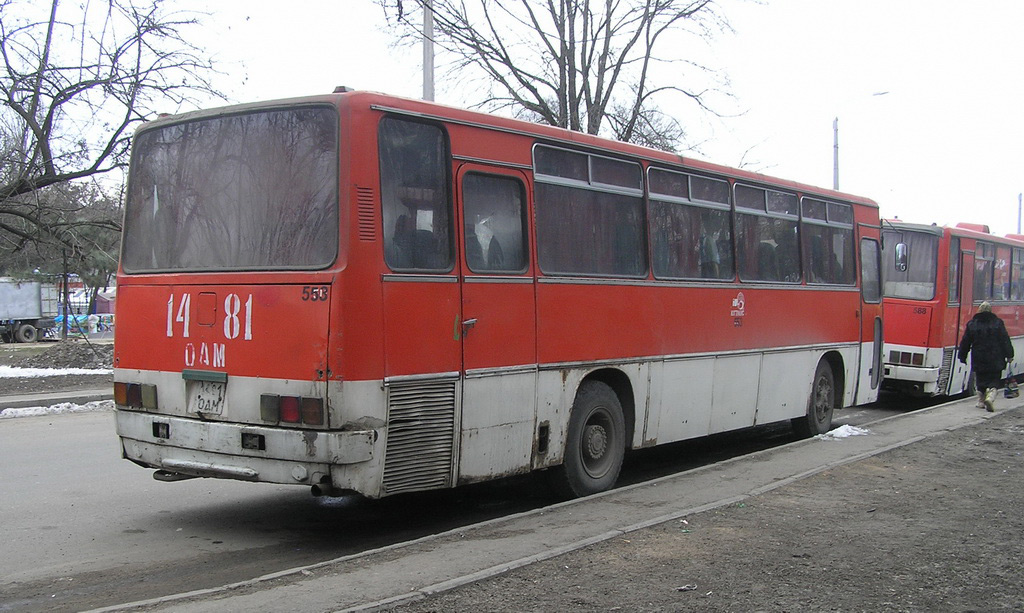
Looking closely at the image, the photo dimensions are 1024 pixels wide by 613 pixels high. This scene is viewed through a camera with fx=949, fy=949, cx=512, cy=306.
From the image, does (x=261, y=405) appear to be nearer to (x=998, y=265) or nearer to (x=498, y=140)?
(x=498, y=140)

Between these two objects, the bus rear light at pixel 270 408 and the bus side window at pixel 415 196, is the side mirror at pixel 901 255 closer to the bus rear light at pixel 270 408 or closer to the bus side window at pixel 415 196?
the bus side window at pixel 415 196

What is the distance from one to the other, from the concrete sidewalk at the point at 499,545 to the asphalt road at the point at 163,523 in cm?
80

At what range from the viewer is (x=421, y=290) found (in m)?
6.80

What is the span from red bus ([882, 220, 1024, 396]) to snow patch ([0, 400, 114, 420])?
14.0 meters

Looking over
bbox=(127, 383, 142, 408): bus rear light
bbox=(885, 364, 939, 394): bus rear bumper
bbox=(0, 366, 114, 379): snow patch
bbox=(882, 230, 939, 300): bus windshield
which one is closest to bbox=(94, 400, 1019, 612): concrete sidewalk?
bbox=(127, 383, 142, 408): bus rear light

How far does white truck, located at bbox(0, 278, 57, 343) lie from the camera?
45625 millimetres

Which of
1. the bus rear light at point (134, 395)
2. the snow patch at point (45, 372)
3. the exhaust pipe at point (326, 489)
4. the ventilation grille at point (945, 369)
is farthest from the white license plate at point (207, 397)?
the snow patch at point (45, 372)

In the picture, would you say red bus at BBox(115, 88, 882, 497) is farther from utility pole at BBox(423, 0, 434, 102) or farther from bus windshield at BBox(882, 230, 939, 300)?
bus windshield at BBox(882, 230, 939, 300)

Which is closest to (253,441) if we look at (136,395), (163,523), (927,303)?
(136,395)

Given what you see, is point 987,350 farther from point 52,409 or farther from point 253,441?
point 52,409

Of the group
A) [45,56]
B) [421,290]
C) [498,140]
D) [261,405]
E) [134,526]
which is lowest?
[134,526]

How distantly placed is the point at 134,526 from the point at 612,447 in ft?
13.8

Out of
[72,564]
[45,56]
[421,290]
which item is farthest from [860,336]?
[45,56]

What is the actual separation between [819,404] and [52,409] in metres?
12.1
